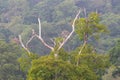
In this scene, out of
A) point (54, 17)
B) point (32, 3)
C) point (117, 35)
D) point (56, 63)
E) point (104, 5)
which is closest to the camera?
point (56, 63)

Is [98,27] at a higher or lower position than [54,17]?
higher

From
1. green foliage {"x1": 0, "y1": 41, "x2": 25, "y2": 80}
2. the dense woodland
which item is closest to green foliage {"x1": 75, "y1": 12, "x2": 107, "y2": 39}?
the dense woodland

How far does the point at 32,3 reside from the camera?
6212 cm

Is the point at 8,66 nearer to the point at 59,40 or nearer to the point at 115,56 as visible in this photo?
the point at 115,56

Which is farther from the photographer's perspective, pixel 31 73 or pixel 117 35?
pixel 117 35

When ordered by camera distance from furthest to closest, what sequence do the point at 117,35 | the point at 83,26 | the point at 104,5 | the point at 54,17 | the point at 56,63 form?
the point at 104,5 → the point at 54,17 → the point at 117,35 → the point at 83,26 → the point at 56,63

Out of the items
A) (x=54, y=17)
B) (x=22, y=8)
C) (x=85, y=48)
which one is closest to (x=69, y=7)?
(x=54, y=17)

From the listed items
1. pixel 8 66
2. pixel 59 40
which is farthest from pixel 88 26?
pixel 8 66

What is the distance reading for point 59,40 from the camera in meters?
13.9

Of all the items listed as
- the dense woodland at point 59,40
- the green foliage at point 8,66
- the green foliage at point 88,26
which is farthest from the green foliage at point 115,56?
the green foliage at point 88,26

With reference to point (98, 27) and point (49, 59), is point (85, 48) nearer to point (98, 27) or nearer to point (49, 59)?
point (98, 27)

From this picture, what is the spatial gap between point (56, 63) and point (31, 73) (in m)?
0.89

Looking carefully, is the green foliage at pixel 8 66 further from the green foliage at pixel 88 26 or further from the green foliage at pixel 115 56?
the green foliage at pixel 88 26

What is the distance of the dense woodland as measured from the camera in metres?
12.3
